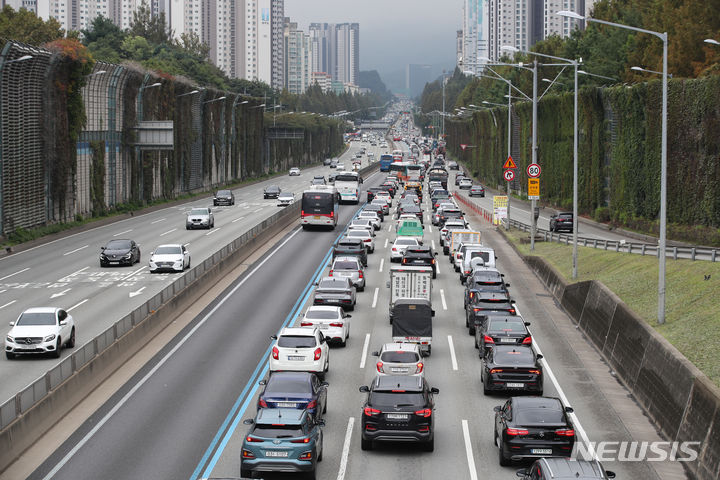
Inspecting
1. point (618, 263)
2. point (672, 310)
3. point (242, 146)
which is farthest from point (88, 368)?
point (242, 146)

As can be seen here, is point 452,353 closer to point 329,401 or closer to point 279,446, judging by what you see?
point 329,401

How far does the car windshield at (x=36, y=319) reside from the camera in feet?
105

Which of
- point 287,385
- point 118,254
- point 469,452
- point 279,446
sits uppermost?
point 118,254

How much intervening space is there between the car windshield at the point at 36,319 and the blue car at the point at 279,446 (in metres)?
14.5

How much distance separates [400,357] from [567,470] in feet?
36.3

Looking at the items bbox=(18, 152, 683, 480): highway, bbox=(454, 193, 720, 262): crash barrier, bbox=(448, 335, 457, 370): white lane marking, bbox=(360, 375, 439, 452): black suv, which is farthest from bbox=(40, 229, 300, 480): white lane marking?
bbox=(454, 193, 720, 262): crash barrier

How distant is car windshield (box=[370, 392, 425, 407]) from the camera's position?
22.2m

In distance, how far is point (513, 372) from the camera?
2716 cm

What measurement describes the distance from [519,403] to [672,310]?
485 inches

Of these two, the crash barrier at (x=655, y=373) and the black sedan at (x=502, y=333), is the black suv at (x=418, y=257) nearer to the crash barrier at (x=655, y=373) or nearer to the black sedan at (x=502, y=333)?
the crash barrier at (x=655, y=373)

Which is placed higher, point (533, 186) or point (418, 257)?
point (533, 186)

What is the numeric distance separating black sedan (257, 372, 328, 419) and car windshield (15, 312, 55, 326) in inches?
449

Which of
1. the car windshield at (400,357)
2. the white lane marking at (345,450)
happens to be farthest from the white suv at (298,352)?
the white lane marking at (345,450)

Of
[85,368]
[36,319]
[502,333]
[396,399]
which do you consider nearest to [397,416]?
[396,399]
